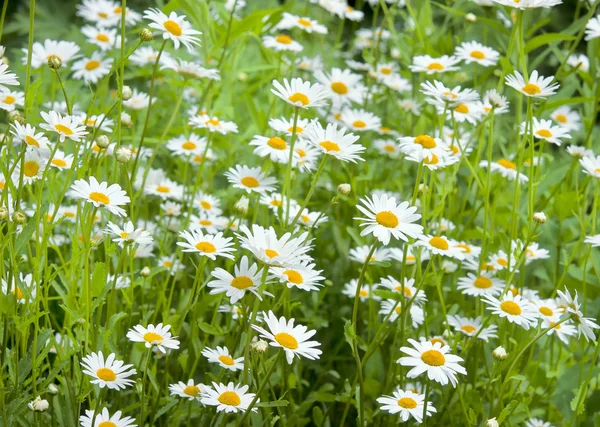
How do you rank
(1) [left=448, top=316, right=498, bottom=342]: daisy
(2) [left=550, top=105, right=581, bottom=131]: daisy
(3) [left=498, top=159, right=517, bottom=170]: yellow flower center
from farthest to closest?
1. (2) [left=550, top=105, right=581, bottom=131]: daisy
2. (3) [left=498, top=159, right=517, bottom=170]: yellow flower center
3. (1) [left=448, top=316, right=498, bottom=342]: daisy

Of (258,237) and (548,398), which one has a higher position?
(258,237)

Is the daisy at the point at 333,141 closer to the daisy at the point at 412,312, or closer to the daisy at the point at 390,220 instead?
the daisy at the point at 390,220

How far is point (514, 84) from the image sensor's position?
1.13m

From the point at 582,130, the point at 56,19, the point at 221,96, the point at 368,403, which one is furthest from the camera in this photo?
the point at 56,19

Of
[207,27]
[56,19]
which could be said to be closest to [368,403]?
[207,27]

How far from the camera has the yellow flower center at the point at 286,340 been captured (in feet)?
2.84

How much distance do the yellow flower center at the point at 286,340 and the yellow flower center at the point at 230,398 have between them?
3.5 inches

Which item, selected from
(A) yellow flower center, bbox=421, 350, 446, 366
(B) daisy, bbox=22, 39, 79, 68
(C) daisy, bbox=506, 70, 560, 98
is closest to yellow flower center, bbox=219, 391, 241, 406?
(A) yellow flower center, bbox=421, 350, 446, 366

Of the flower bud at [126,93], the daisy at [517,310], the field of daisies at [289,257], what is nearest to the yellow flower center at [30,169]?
the field of daisies at [289,257]

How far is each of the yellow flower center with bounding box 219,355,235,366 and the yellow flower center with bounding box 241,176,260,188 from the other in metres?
0.29

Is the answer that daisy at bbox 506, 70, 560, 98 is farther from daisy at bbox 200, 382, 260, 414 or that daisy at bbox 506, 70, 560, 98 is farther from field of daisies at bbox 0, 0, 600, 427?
daisy at bbox 200, 382, 260, 414

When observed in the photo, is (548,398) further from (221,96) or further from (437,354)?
(221,96)

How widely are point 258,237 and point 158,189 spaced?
1.87 feet

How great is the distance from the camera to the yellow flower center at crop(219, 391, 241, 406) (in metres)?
0.90
